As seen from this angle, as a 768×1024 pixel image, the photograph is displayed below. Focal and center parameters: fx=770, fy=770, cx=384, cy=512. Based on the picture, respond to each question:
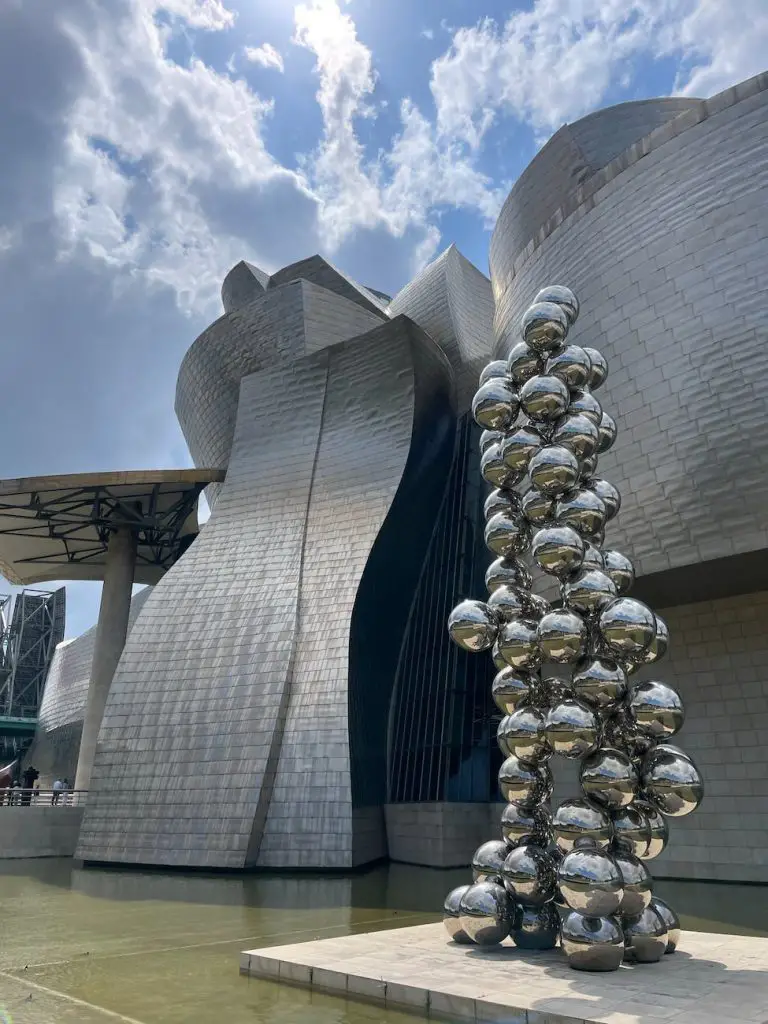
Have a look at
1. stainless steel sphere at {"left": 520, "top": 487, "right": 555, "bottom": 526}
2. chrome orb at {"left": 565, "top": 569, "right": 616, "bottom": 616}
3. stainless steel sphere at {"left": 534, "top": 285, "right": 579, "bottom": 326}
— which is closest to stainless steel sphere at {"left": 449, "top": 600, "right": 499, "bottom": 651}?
chrome orb at {"left": 565, "top": 569, "right": 616, "bottom": 616}

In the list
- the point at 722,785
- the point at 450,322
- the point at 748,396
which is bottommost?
the point at 722,785

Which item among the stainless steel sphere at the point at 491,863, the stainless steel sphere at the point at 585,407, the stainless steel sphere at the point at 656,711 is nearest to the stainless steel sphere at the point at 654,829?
the stainless steel sphere at the point at 656,711

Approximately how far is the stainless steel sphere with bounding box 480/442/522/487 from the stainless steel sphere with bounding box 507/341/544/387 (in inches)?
27.5

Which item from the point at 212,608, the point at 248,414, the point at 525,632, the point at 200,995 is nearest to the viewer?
the point at 200,995

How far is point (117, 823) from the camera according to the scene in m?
14.5

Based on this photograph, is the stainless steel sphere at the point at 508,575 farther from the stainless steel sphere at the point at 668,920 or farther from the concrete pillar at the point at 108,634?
the concrete pillar at the point at 108,634

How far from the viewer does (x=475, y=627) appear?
6.60 m

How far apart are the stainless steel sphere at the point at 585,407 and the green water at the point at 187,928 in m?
4.80

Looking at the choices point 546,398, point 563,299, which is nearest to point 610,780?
point 546,398

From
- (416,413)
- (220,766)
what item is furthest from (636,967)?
(416,413)

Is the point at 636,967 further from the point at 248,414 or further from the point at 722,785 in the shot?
the point at 248,414

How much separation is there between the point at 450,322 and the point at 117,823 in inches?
659

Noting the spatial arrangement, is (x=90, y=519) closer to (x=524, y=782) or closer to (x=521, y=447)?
(x=521, y=447)

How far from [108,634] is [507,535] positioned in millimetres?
17307
